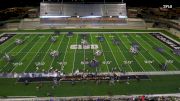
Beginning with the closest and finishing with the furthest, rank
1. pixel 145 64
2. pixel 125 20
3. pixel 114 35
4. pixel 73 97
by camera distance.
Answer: pixel 73 97 → pixel 145 64 → pixel 114 35 → pixel 125 20

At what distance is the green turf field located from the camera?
81.8ft

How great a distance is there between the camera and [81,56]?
28.2 m

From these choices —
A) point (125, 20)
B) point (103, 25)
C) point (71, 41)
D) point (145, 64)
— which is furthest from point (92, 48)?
point (125, 20)

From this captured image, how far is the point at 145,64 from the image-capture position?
85.1 feet

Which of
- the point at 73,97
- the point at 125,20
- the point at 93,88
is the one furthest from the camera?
the point at 125,20

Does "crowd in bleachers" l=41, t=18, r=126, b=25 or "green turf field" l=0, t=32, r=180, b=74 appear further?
"crowd in bleachers" l=41, t=18, r=126, b=25

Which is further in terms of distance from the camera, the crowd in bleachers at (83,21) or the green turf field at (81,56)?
the crowd in bleachers at (83,21)

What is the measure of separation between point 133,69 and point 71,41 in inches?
475

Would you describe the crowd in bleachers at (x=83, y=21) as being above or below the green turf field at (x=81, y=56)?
above

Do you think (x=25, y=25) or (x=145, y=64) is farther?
(x=25, y=25)

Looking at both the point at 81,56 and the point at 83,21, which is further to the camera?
the point at 83,21

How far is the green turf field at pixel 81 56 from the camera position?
24.9 m

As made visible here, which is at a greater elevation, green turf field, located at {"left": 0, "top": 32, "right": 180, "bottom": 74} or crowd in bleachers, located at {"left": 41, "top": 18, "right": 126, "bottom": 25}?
crowd in bleachers, located at {"left": 41, "top": 18, "right": 126, "bottom": 25}

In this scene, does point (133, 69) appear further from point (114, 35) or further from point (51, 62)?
point (114, 35)
